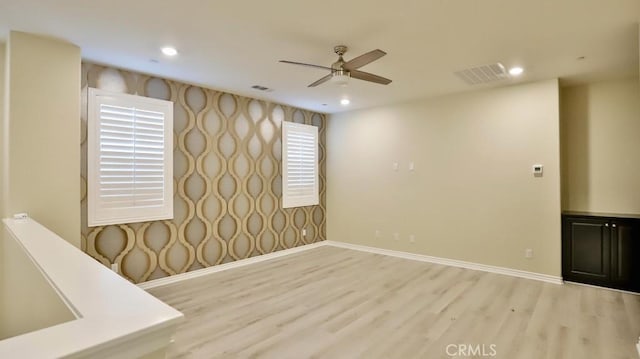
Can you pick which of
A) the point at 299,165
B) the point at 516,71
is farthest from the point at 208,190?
the point at 516,71

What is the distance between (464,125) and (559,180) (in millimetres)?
1496

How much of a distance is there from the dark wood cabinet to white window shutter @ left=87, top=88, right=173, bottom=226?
209 inches

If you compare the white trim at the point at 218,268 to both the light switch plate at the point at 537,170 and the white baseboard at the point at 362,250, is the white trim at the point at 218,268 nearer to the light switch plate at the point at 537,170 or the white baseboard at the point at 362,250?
the white baseboard at the point at 362,250

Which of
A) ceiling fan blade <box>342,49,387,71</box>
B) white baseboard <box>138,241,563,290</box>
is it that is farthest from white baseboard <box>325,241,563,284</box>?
ceiling fan blade <box>342,49,387,71</box>

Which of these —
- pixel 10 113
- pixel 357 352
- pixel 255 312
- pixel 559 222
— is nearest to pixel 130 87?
pixel 10 113

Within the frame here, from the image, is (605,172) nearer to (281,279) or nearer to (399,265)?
(399,265)

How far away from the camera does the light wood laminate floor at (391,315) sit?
280 cm

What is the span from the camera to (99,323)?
95 cm

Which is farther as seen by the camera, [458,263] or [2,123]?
[458,263]

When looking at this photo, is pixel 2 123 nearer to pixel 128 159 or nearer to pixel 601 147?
pixel 128 159

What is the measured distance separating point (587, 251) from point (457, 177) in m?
1.88

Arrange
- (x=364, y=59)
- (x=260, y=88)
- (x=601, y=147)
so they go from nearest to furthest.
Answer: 1. (x=364, y=59)
2. (x=601, y=147)
3. (x=260, y=88)

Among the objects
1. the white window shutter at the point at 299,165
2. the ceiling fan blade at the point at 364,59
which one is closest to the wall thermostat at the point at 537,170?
the ceiling fan blade at the point at 364,59

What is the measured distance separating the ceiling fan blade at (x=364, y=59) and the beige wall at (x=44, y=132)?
9.04 ft
